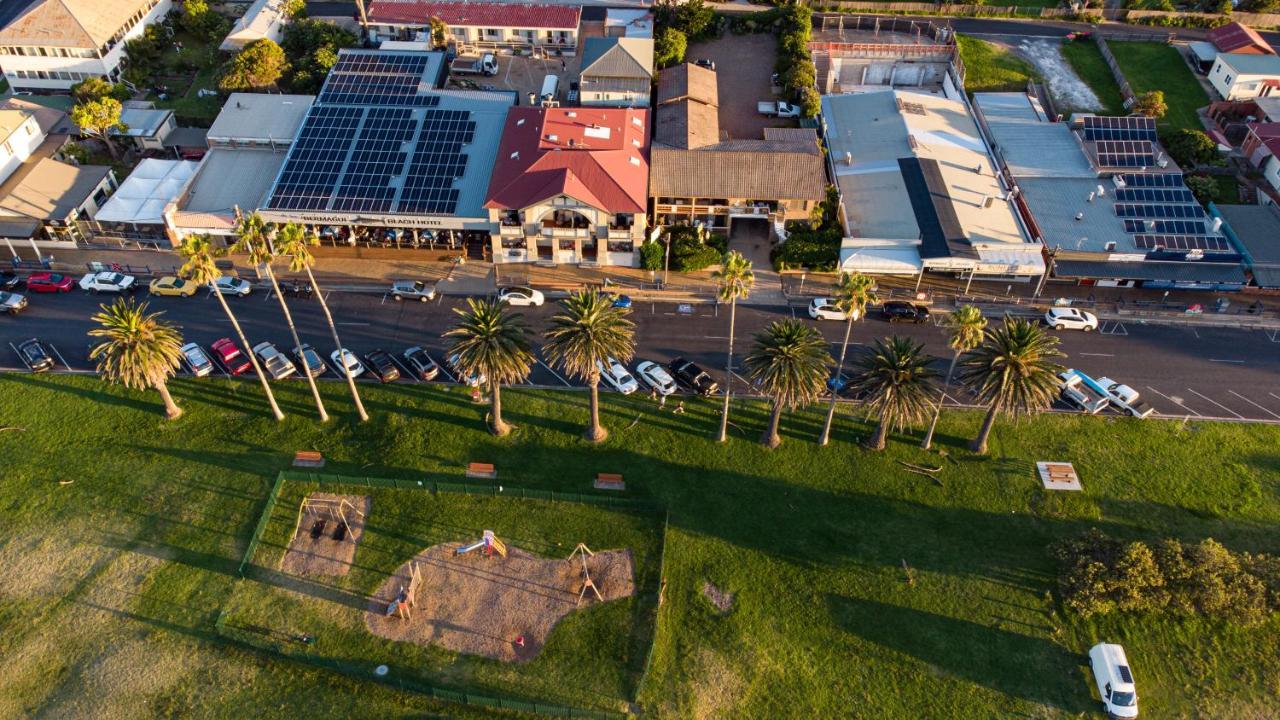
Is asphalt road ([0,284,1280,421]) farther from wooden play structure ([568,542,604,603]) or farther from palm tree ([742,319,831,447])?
wooden play structure ([568,542,604,603])

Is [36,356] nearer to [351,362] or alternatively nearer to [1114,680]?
[351,362]

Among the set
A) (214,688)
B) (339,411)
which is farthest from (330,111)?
(214,688)

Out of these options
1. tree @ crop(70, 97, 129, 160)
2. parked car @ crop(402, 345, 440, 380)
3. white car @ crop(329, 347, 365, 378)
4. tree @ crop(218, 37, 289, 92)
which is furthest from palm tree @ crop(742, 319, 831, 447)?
tree @ crop(70, 97, 129, 160)

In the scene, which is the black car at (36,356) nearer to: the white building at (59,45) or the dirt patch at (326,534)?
the dirt patch at (326,534)

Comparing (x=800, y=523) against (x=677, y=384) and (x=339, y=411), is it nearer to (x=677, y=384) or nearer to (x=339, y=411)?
(x=677, y=384)

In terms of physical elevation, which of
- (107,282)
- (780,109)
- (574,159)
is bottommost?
(107,282)

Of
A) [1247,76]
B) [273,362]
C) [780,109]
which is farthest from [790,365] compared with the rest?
[1247,76]

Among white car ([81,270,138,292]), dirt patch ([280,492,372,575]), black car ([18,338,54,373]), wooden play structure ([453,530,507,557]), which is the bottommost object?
dirt patch ([280,492,372,575])
